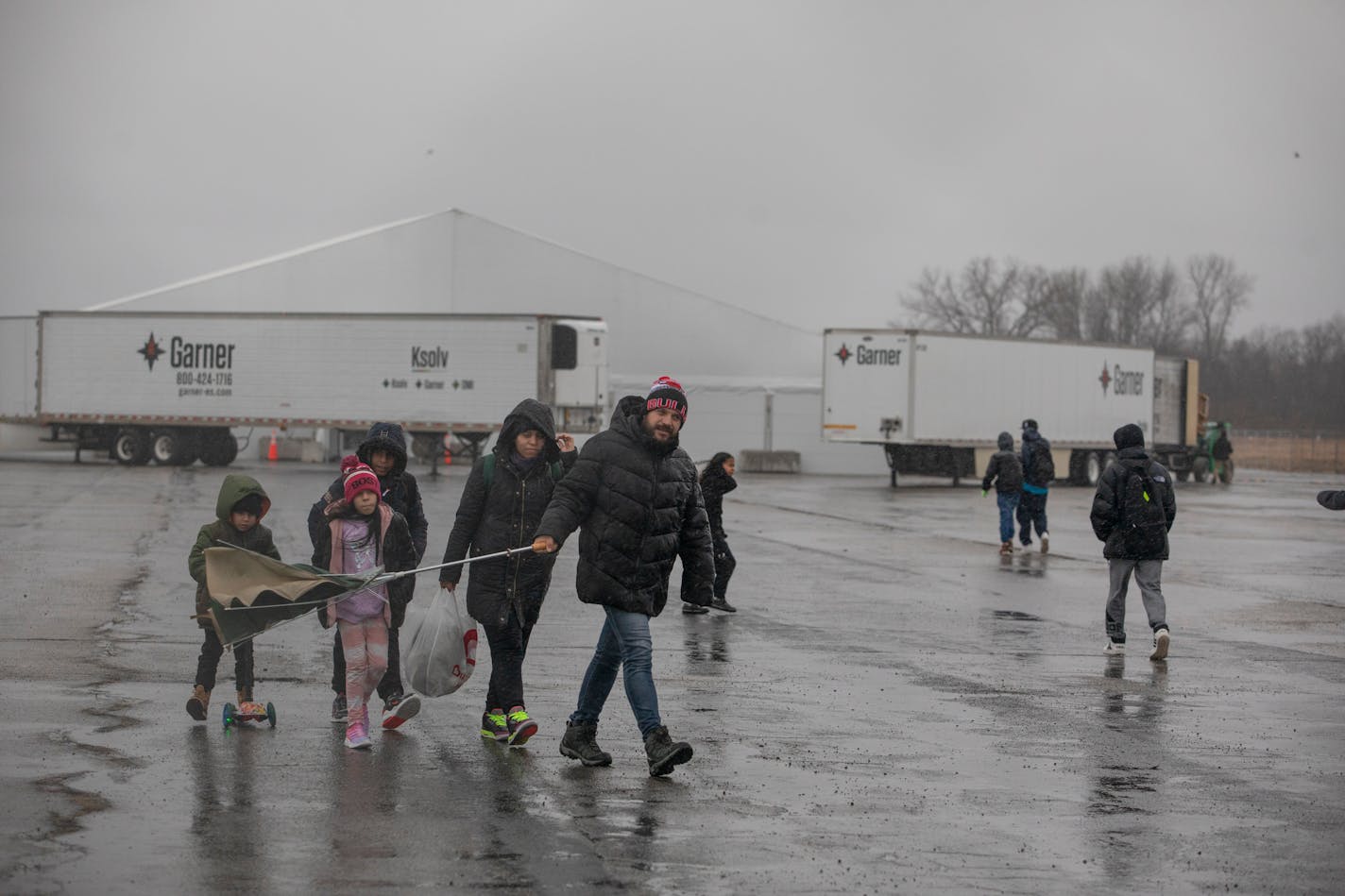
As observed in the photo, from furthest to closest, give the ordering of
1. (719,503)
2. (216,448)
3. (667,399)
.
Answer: (216,448) < (719,503) < (667,399)

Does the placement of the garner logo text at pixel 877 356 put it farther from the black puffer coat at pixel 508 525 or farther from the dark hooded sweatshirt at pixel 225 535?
the dark hooded sweatshirt at pixel 225 535

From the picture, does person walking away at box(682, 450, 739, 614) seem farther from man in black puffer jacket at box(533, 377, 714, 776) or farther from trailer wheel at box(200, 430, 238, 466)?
trailer wheel at box(200, 430, 238, 466)

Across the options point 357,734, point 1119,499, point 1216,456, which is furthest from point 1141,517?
point 1216,456

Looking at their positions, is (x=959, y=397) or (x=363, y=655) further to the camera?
(x=959, y=397)

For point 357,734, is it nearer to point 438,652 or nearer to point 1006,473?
point 438,652

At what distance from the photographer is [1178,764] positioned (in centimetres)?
796

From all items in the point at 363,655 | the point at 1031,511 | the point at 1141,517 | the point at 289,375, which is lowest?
the point at 363,655

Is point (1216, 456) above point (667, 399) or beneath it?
beneath

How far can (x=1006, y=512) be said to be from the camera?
2145 centimetres

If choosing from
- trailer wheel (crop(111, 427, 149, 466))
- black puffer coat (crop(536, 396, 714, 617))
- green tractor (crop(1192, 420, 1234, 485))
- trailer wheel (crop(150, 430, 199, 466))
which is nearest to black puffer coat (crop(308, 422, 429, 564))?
black puffer coat (crop(536, 396, 714, 617))

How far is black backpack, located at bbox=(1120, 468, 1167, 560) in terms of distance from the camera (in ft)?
40.2

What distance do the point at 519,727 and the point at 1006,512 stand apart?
1447 centimetres

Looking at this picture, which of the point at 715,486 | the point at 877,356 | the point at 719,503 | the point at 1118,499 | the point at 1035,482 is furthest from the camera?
the point at 877,356

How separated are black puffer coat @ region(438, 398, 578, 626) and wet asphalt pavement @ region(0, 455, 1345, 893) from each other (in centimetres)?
74
